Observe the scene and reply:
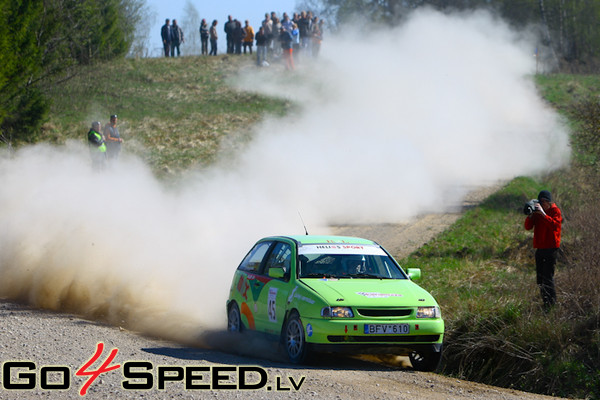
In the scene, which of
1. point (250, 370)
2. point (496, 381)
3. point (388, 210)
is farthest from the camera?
point (388, 210)

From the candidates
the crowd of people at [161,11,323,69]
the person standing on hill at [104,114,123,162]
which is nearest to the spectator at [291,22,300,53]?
the crowd of people at [161,11,323,69]

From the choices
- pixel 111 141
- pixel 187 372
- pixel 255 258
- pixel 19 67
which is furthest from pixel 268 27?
pixel 187 372

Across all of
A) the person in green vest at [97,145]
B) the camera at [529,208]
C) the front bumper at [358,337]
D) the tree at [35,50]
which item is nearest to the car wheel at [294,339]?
the front bumper at [358,337]

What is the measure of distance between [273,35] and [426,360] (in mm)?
31292

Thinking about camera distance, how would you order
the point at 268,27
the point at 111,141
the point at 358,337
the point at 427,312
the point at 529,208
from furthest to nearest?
the point at 268,27 → the point at 111,141 → the point at 529,208 → the point at 427,312 → the point at 358,337

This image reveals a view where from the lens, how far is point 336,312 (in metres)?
8.14

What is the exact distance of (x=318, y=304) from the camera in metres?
8.23

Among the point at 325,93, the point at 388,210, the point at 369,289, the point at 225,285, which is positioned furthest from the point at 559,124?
the point at 369,289

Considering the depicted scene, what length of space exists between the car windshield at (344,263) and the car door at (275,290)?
20cm

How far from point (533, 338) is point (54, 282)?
289 inches

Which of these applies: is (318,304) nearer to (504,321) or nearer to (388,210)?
(504,321)

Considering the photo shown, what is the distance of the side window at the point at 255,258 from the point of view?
9.99 metres

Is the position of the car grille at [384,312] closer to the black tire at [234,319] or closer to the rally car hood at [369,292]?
the rally car hood at [369,292]

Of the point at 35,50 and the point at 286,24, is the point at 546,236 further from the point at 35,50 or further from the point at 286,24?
the point at 286,24
